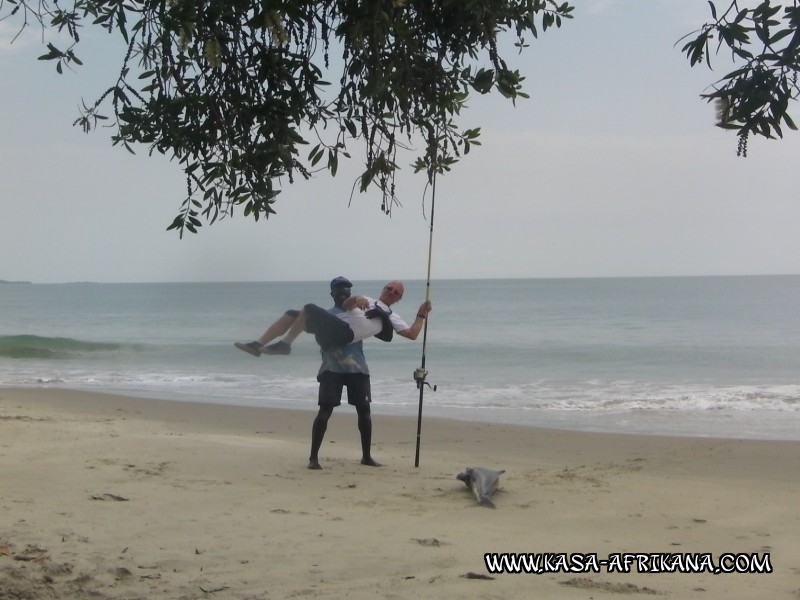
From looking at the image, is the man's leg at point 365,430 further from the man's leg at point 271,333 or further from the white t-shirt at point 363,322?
the man's leg at point 271,333

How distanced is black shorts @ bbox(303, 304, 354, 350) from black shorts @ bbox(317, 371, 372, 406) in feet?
0.84

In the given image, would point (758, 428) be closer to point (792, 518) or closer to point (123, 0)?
point (792, 518)

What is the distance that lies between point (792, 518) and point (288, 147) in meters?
4.49

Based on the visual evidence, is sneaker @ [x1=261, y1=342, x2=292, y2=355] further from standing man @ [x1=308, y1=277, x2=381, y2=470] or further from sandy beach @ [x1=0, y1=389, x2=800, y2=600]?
standing man @ [x1=308, y1=277, x2=381, y2=470]

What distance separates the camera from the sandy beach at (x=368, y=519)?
4457 mm

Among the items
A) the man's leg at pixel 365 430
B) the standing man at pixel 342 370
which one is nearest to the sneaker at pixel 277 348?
the standing man at pixel 342 370

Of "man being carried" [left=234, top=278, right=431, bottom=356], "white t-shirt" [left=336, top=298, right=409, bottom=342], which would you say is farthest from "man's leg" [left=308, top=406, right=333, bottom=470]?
"white t-shirt" [left=336, top=298, right=409, bottom=342]

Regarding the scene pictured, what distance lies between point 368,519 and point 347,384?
1.78 metres

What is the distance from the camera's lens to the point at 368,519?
5812 millimetres

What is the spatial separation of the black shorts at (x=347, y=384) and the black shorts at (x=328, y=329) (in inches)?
10.1

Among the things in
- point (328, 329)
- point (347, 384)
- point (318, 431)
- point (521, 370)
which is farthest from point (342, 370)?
point (521, 370)

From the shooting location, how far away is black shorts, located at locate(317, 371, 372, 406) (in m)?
7.41

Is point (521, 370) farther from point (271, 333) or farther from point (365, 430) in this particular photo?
point (271, 333)

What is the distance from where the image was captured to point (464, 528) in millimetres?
5574
